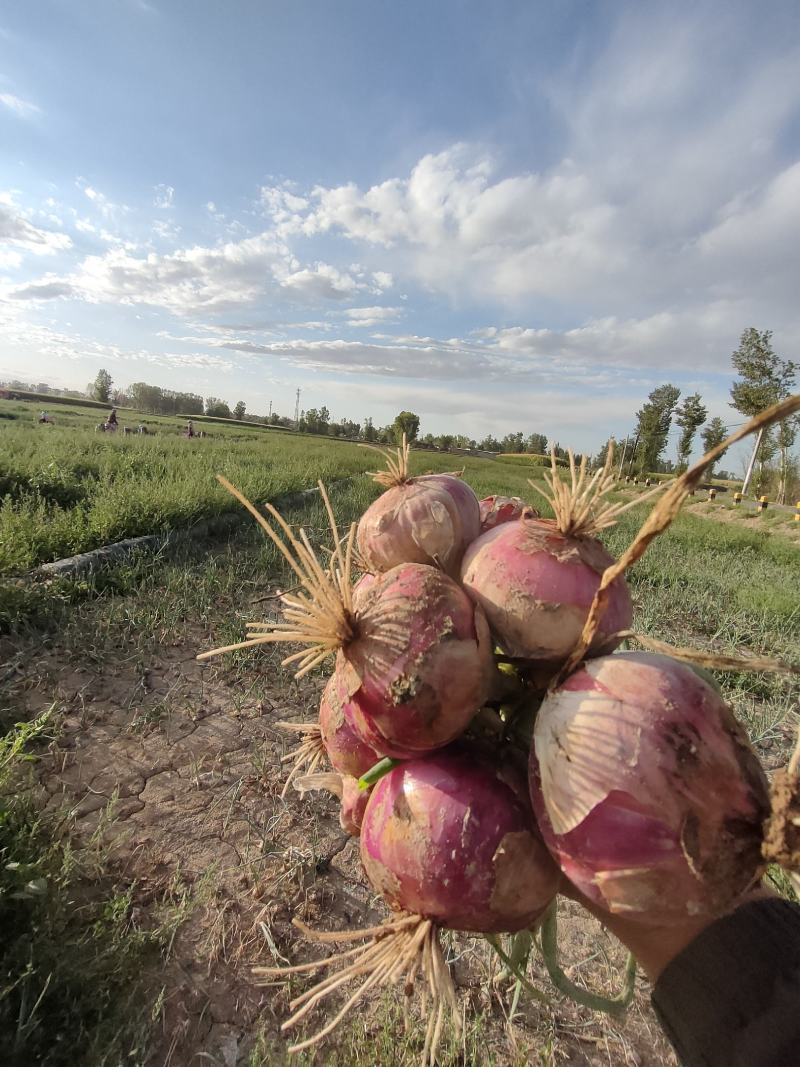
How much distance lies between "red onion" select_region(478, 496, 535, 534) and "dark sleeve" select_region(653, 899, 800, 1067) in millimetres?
713

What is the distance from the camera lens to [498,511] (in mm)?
1110

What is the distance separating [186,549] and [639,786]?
4979 millimetres

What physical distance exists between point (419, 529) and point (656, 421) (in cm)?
3974

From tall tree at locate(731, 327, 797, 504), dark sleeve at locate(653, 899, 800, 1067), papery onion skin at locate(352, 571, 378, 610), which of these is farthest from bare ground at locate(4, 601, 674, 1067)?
tall tree at locate(731, 327, 797, 504)

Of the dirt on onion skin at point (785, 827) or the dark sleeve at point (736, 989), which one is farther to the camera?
the dark sleeve at point (736, 989)

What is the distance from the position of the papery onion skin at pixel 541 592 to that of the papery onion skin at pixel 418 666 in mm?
45

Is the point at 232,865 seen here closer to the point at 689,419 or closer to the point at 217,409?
the point at 689,419

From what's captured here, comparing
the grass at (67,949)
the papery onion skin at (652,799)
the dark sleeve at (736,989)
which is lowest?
the grass at (67,949)

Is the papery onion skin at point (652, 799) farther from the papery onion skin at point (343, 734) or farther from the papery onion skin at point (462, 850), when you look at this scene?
the papery onion skin at point (343, 734)

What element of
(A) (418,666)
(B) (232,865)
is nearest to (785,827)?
(A) (418,666)

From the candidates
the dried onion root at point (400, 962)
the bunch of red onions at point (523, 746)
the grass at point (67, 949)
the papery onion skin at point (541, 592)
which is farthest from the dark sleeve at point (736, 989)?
the grass at point (67, 949)

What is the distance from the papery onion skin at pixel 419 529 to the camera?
0.94m

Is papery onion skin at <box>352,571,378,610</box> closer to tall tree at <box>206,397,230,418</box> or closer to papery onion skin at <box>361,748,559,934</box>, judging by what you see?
papery onion skin at <box>361,748,559,934</box>

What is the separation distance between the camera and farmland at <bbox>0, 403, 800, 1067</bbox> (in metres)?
1.41
